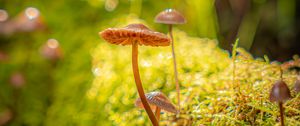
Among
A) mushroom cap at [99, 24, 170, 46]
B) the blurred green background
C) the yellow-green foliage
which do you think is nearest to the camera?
mushroom cap at [99, 24, 170, 46]

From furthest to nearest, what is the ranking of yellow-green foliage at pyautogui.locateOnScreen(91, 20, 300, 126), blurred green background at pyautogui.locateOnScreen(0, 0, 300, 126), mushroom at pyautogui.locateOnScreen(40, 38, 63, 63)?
mushroom at pyautogui.locateOnScreen(40, 38, 63, 63) → blurred green background at pyautogui.locateOnScreen(0, 0, 300, 126) → yellow-green foliage at pyautogui.locateOnScreen(91, 20, 300, 126)

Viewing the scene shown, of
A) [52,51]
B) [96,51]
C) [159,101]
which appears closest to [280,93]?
[159,101]

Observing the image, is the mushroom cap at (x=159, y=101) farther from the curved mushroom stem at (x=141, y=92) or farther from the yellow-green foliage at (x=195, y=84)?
the yellow-green foliage at (x=195, y=84)

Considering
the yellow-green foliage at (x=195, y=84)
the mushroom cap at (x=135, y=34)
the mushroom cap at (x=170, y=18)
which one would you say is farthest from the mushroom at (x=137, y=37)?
the yellow-green foliage at (x=195, y=84)

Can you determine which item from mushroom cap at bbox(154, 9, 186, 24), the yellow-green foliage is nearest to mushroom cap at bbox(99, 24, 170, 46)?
mushroom cap at bbox(154, 9, 186, 24)

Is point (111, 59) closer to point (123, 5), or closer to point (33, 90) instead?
point (33, 90)

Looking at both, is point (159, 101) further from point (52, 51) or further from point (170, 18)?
point (52, 51)

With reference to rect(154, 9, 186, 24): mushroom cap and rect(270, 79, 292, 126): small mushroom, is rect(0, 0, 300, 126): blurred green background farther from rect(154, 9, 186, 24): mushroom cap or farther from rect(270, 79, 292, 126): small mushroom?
rect(270, 79, 292, 126): small mushroom
